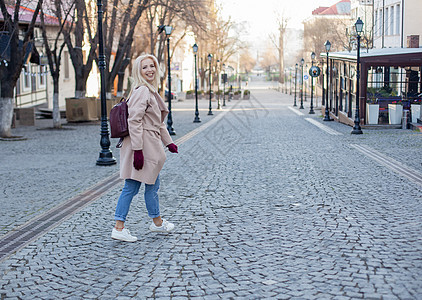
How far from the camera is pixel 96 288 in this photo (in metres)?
5.33

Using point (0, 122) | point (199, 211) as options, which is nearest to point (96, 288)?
point (199, 211)

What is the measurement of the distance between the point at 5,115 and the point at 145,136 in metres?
15.7

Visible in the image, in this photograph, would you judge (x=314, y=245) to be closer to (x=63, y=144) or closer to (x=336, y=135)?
(x=63, y=144)

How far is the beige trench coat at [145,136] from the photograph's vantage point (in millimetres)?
6613

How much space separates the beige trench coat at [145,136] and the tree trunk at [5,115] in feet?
50.6

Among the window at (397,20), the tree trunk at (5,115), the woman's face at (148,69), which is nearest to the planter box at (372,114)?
the tree trunk at (5,115)

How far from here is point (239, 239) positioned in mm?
6910

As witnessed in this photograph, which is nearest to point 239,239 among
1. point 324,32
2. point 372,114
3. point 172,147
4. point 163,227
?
point 163,227

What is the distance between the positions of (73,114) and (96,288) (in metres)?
24.4

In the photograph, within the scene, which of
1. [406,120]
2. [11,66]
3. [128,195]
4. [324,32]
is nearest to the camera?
[128,195]

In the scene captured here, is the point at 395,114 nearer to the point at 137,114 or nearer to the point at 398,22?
the point at 137,114

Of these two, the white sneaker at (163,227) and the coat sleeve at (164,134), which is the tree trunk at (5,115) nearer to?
the white sneaker at (163,227)

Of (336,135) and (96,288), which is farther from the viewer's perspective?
(336,135)

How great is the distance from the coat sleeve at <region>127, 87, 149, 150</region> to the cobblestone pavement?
41.5 inches
